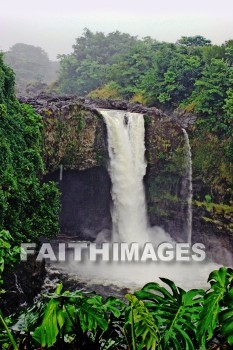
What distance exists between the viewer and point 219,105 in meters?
19.2

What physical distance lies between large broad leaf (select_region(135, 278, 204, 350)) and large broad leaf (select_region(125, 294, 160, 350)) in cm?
10

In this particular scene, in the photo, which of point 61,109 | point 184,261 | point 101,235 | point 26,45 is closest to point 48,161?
point 61,109

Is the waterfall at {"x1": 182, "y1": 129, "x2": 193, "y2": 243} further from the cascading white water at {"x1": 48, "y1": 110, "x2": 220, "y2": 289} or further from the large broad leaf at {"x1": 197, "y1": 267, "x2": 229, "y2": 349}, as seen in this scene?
the large broad leaf at {"x1": 197, "y1": 267, "x2": 229, "y2": 349}

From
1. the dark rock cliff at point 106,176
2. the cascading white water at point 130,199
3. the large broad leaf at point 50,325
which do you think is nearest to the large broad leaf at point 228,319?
the large broad leaf at point 50,325

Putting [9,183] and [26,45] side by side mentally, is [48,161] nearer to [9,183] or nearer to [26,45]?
[9,183]

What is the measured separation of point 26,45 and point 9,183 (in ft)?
275

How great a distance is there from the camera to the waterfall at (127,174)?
1817 cm

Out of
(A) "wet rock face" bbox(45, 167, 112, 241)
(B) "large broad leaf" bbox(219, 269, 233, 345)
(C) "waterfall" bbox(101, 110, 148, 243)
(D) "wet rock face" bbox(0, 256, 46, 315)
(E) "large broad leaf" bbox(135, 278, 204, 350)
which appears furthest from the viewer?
(A) "wet rock face" bbox(45, 167, 112, 241)

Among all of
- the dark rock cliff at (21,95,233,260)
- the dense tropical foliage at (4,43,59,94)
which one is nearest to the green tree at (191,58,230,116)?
the dark rock cliff at (21,95,233,260)

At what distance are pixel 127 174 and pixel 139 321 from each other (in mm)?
16170

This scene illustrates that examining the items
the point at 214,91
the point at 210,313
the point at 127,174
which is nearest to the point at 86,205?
the point at 127,174

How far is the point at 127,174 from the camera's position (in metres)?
18.6

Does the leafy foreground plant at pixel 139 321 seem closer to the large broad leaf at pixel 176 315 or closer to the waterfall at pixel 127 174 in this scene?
the large broad leaf at pixel 176 315

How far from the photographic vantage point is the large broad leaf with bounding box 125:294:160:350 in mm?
2336
